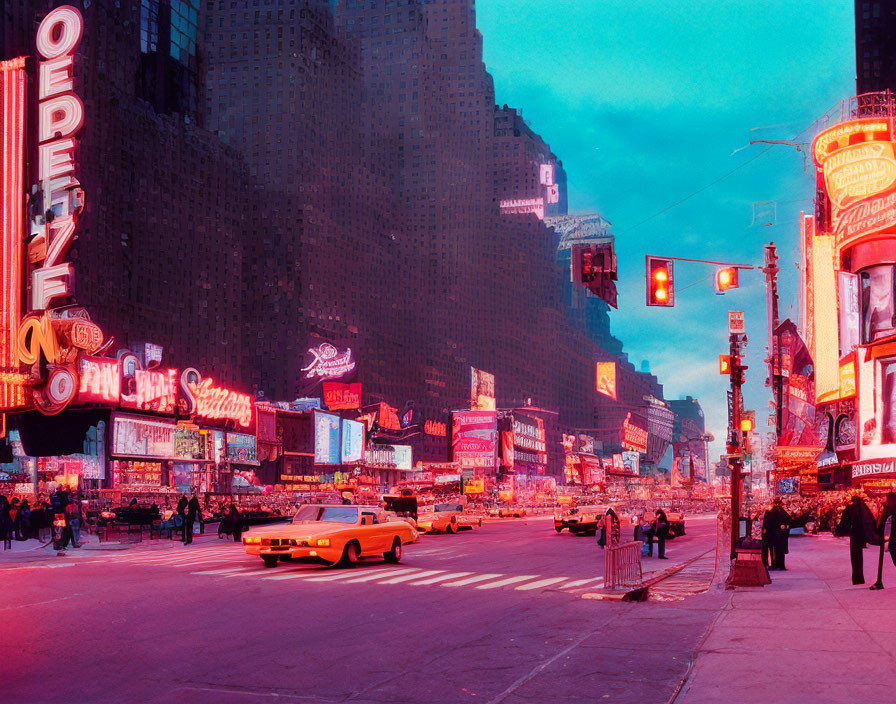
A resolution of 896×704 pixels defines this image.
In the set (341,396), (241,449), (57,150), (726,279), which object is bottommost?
(241,449)

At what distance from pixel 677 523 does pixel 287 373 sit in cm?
10637

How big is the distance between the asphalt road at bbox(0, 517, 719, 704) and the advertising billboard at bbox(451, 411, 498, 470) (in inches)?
4709

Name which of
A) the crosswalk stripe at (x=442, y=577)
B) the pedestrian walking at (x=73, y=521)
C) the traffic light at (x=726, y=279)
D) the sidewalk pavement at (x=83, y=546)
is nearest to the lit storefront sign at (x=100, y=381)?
the sidewalk pavement at (x=83, y=546)

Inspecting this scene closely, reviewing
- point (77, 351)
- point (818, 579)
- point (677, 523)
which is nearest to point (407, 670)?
point (818, 579)

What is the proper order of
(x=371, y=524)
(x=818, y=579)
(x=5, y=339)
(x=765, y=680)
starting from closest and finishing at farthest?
1. (x=765, y=680)
2. (x=818, y=579)
3. (x=371, y=524)
4. (x=5, y=339)

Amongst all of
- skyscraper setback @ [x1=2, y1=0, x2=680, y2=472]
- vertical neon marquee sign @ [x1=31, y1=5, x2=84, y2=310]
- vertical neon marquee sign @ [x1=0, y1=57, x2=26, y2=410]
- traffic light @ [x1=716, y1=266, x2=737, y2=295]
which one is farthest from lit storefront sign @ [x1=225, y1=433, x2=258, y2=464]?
traffic light @ [x1=716, y1=266, x2=737, y2=295]

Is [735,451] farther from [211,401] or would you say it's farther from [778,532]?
[211,401]

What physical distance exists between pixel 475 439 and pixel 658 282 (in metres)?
123

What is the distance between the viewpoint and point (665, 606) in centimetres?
1588

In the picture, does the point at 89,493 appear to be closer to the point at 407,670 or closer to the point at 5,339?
the point at 5,339

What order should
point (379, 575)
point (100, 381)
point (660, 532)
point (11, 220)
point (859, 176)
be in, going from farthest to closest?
1. point (100, 381)
2. point (11, 220)
3. point (660, 532)
4. point (859, 176)
5. point (379, 575)

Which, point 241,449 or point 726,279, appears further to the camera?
point 241,449

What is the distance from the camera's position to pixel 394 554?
25.2 m

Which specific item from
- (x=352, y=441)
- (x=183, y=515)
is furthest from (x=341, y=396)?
(x=183, y=515)
